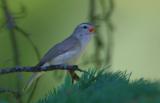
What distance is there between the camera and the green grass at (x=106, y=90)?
3.97 feet

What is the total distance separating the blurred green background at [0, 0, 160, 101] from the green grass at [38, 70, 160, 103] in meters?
2.58

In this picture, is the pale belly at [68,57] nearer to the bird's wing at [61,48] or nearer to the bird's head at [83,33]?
the bird's wing at [61,48]

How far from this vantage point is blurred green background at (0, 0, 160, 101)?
15.7ft

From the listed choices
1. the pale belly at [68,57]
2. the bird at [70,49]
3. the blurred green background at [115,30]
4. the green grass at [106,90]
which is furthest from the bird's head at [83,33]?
the green grass at [106,90]

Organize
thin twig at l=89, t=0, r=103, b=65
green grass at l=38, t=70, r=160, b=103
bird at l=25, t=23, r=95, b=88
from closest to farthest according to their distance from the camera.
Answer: green grass at l=38, t=70, r=160, b=103 → thin twig at l=89, t=0, r=103, b=65 → bird at l=25, t=23, r=95, b=88

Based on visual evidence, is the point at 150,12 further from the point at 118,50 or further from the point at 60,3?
the point at 60,3

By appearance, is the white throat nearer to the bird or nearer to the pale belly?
the bird

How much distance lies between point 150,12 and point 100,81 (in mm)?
4875

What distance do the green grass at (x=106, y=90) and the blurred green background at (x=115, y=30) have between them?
2579 mm

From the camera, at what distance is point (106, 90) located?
Result: 1280 millimetres

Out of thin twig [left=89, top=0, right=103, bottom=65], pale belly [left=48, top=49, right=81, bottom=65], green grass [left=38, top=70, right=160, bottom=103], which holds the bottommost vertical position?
pale belly [left=48, top=49, right=81, bottom=65]

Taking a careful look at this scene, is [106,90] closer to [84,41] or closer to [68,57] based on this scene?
[68,57]

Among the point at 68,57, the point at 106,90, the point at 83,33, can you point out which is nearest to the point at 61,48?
the point at 68,57

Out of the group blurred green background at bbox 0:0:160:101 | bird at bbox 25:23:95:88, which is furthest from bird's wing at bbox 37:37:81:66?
blurred green background at bbox 0:0:160:101
